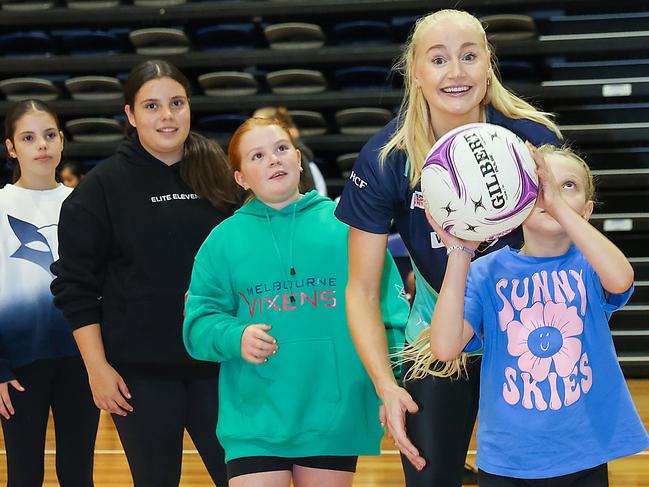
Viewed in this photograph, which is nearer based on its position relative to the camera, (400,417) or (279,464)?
(400,417)

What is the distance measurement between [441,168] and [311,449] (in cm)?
85

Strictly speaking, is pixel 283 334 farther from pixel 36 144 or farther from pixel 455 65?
pixel 36 144

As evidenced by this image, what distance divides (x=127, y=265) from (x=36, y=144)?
0.85 m

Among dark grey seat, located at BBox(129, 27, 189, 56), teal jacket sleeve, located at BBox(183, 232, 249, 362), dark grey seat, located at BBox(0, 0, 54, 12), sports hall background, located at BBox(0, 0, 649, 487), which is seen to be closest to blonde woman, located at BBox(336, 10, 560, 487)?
teal jacket sleeve, located at BBox(183, 232, 249, 362)

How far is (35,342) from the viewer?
3.27 meters

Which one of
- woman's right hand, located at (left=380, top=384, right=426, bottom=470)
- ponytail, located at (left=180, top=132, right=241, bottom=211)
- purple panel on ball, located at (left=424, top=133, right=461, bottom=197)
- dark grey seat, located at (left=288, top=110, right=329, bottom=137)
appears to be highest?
dark grey seat, located at (left=288, top=110, right=329, bottom=137)

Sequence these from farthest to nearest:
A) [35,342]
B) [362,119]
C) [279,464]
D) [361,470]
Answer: [362,119] < [361,470] < [35,342] < [279,464]

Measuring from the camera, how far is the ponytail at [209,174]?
298cm

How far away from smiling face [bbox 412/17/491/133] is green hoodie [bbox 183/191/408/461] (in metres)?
0.53

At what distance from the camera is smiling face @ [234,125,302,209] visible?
8.57ft

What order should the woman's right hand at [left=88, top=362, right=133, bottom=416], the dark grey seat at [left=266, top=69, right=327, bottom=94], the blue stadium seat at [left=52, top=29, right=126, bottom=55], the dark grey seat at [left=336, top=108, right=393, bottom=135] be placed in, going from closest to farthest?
the woman's right hand at [left=88, top=362, right=133, bottom=416], the dark grey seat at [left=336, top=108, right=393, bottom=135], the dark grey seat at [left=266, top=69, right=327, bottom=94], the blue stadium seat at [left=52, top=29, right=126, bottom=55]

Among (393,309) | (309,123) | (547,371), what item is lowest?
(547,371)

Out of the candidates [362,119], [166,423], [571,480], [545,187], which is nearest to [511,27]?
[362,119]

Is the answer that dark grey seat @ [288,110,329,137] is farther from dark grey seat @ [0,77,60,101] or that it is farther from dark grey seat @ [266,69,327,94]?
dark grey seat @ [0,77,60,101]
